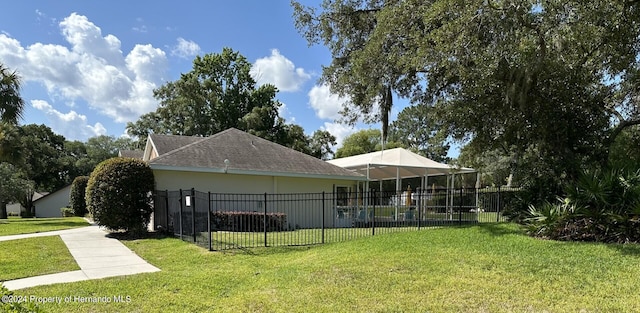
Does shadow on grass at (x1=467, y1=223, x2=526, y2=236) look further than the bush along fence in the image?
No

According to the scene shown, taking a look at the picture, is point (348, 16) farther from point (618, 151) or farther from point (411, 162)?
point (618, 151)

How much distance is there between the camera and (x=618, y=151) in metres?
13.2

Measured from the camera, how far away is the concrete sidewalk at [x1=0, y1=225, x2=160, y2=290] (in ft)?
23.8

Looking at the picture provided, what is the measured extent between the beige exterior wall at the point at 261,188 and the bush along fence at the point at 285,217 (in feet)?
0.16

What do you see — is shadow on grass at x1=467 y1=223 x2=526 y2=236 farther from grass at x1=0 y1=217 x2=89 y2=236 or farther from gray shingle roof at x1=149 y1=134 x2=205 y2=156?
grass at x1=0 y1=217 x2=89 y2=236

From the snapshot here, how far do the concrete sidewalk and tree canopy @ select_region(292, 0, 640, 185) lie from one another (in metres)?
7.78

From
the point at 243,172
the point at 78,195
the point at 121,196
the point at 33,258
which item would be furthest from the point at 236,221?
the point at 78,195

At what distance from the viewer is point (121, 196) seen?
13.5 metres

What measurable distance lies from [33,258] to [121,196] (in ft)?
13.8

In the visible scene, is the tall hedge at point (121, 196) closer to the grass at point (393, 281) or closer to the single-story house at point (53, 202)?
the grass at point (393, 281)

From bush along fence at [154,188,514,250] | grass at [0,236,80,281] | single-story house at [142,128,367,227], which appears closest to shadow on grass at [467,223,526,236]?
bush along fence at [154,188,514,250]

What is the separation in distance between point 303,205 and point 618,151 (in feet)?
38.9

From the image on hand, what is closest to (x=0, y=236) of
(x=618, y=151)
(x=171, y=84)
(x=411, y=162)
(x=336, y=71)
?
(x=336, y=71)

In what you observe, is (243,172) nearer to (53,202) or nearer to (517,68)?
(517,68)
